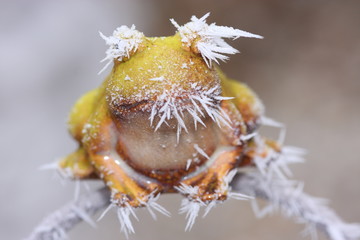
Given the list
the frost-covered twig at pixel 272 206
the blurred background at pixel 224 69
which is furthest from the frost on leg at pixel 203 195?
the blurred background at pixel 224 69

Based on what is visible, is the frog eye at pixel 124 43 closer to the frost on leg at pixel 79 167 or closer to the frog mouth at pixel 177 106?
the frog mouth at pixel 177 106

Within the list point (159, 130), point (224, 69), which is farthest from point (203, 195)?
point (224, 69)

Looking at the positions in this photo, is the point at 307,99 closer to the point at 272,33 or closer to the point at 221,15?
the point at 272,33

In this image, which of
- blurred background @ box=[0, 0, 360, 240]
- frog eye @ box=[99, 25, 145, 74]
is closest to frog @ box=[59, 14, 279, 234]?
frog eye @ box=[99, 25, 145, 74]

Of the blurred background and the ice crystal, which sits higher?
the blurred background

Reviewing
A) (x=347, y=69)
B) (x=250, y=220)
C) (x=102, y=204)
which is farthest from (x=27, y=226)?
(x=347, y=69)

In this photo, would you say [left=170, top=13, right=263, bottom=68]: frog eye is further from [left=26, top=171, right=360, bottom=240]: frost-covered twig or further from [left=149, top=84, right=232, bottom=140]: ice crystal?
[left=26, top=171, right=360, bottom=240]: frost-covered twig
